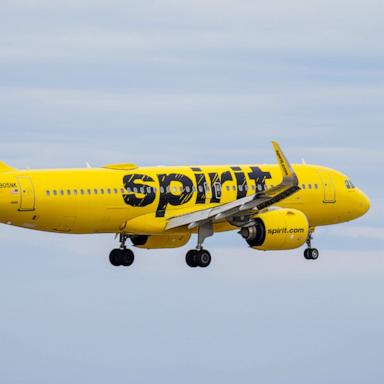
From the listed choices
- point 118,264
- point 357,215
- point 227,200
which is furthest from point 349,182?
point 118,264

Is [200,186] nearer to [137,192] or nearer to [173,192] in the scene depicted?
[173,192]

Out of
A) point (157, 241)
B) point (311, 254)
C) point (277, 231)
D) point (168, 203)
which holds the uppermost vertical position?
point (168, 203)

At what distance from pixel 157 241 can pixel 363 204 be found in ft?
42.0

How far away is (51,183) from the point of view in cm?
7544

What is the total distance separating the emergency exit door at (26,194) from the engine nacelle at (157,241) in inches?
349

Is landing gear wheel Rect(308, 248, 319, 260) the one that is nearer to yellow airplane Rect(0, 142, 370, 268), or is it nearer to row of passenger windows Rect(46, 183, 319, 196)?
yellow airplane Rect(0, 142, 370, 268)

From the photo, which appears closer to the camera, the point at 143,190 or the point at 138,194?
the point at 138,194

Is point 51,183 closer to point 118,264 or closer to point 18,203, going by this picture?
point 18,203

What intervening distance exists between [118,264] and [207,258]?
5.07 meters

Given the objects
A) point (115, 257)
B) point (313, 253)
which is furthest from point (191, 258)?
point (313, 253)

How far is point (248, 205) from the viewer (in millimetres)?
76500

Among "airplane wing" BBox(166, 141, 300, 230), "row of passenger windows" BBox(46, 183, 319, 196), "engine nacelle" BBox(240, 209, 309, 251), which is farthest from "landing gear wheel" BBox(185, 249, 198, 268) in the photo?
"row of passenger windows" BBox(46, 183, 319, 196)

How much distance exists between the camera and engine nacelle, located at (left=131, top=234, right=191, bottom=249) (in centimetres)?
8181

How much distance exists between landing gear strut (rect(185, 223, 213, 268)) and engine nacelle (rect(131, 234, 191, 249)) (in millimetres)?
2603
